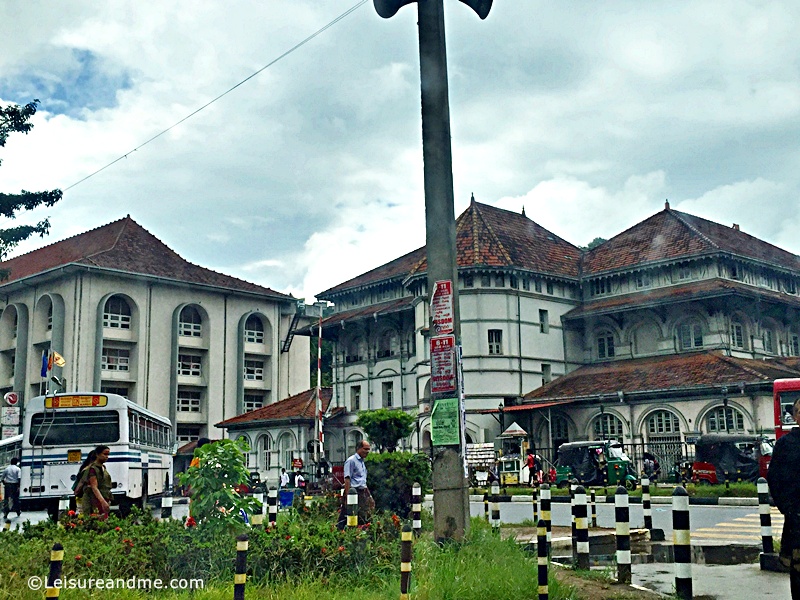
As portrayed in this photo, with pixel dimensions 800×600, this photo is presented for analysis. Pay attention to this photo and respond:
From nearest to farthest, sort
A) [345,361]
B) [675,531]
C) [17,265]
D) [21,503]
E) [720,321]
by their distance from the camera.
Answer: [675,531], [21,503], [720,321], [345,361], [17,265]

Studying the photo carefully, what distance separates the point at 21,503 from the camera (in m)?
22.8

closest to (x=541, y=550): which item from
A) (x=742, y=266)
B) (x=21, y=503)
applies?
(x=21, y=503)

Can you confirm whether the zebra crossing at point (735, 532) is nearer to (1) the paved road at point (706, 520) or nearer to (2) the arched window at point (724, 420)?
(1) the paved road at point (706, 520)

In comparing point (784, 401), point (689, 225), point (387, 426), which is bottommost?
point (387, 426)

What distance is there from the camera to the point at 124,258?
58344mm

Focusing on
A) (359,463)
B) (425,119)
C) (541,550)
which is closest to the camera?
(541,550)

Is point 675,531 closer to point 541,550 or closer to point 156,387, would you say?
point 541,550

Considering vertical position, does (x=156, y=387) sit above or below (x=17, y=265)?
below

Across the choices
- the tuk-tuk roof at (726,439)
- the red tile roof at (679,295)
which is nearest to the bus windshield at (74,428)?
the tuk-tuk roof at (726,439)

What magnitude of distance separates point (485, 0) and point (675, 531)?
20.7 feet

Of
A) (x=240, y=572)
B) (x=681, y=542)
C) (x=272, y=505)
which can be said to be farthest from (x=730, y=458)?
(x=240, y=572)

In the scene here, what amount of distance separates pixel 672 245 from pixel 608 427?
10.7 meters

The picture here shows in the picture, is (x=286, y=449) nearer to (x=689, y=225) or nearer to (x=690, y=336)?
(x=690, y=336)

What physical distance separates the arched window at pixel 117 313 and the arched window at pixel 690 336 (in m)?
33.1
